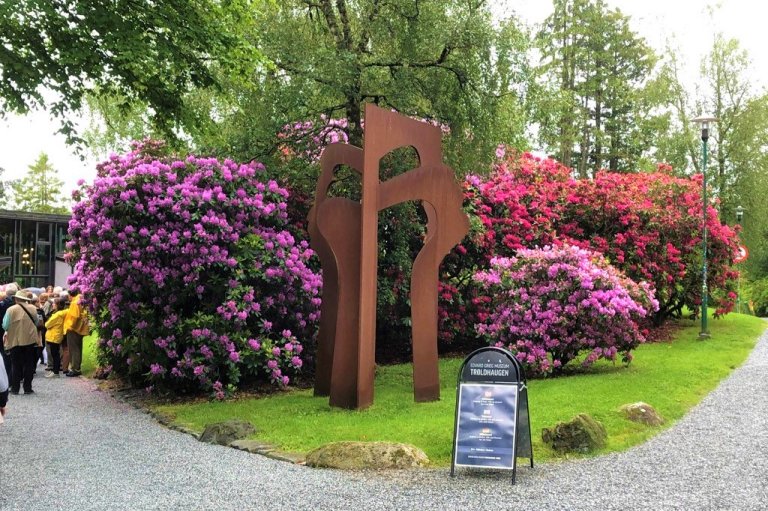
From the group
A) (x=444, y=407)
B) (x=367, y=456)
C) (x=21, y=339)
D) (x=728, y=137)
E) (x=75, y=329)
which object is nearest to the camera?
(x=367, y=456)

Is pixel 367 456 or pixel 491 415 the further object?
pixel 367 456

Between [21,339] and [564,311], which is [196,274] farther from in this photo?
[564,311]

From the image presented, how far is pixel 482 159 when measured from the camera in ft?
41.3

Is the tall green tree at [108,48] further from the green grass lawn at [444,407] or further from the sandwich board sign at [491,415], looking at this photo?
the sandwich board sign at [491,415]

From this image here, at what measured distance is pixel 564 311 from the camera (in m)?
11.1

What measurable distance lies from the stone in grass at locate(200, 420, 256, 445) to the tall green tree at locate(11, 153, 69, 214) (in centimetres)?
5358

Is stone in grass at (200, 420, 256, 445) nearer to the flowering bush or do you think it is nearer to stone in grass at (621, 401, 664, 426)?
stone in grass at (621, 401, 664, 426)

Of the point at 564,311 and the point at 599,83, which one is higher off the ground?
the point at 599,83

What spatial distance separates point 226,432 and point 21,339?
5175 millimetres

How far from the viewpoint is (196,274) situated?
34.6 feet

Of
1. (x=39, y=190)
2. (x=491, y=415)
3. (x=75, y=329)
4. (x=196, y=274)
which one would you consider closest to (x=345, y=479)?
(x=491, y=415)

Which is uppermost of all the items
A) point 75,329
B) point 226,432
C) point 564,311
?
point 564,311

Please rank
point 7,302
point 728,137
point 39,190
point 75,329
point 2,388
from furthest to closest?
1. point 39,190
2. point 728,137
3. point 75,329
4. point 7,302
5. point 2,388

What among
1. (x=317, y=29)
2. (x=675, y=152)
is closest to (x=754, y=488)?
(x=317, y=29)
